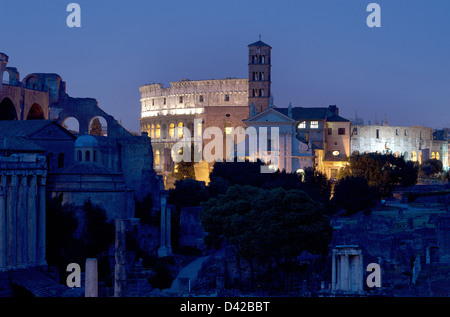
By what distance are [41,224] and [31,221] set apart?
2.29 feet

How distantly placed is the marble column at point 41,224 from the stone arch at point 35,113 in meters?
18.5

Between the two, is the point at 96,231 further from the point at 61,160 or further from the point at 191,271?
the point at 61,160

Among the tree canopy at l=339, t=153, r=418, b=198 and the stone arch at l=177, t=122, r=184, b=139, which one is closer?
the tree canopy at l=339, t=153, r=418, b=198

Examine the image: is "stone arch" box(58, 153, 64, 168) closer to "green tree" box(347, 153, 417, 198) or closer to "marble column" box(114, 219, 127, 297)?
"marble column" box(114, 219, 127, 297)

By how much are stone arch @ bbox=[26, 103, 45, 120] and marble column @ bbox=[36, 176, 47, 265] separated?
18.5 m

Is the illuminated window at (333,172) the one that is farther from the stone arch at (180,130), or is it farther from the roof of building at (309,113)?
the stone arch at (180,130)

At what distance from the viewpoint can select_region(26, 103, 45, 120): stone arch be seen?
180 ft

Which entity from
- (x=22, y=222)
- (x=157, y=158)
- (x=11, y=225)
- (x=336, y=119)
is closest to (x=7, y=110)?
(x=22, y=222)

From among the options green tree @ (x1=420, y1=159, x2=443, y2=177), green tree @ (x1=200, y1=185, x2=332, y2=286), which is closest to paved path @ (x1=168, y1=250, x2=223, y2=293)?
green tree @ (x1=200, y1=185, x2=332, y2=286)

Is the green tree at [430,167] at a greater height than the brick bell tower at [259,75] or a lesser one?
lesser

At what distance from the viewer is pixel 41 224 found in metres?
36.8

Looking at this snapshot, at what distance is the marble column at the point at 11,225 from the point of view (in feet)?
115

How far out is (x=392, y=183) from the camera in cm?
6850

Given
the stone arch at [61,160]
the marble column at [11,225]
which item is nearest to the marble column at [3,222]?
the marble column at [11,225]
